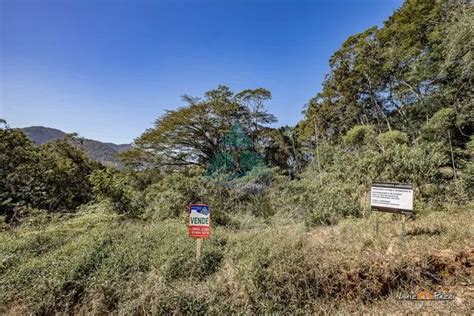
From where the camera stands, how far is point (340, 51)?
46.6 feet

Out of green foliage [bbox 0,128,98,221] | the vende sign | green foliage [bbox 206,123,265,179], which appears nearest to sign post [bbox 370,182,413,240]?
the vende sign

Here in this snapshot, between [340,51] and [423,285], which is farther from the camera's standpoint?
Answer: [340,51]

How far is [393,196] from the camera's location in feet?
12.8

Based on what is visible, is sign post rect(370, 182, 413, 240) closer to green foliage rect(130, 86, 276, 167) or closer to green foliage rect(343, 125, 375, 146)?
green foliage rect(343, 125, 375, 146)

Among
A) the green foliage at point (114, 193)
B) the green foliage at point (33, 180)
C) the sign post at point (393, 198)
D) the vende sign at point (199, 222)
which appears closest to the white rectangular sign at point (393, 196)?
the sign post at point (393, 198)

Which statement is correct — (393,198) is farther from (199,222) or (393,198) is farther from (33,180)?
(33,180)

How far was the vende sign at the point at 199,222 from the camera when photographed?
10.9ft

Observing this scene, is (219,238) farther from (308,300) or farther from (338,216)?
(338,216)

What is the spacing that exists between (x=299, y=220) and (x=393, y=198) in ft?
10.7

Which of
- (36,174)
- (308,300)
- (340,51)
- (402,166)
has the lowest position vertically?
(308,300)

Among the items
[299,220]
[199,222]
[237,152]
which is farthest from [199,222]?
[237,152]

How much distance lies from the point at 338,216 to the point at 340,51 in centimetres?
1206

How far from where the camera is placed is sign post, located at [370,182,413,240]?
380 cm

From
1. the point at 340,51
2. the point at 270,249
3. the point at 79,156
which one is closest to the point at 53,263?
the point at 270,249
